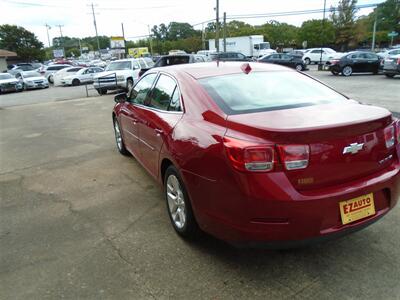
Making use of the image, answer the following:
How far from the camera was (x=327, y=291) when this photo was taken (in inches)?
105

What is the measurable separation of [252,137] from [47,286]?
2.03 m

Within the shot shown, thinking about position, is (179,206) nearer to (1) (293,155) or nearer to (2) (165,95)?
(2) (165,95)

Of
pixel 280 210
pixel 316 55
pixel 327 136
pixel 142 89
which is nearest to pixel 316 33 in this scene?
pixel 316 55

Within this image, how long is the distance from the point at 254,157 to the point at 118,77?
17.0m

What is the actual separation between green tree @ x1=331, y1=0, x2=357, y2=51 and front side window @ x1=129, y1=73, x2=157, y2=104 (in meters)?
64.4

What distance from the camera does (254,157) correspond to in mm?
2416

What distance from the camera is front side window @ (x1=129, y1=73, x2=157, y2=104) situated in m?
4.55

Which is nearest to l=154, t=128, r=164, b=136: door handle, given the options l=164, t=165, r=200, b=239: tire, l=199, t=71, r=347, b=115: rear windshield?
l=164, t=165, r=200, b=239: tire

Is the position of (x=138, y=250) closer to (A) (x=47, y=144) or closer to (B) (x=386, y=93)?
(A) (x=47, y=144)

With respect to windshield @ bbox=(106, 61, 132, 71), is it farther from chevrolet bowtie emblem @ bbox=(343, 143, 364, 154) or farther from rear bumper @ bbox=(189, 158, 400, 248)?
chevrolet bowtie emblem @ bbox=(343, 143, 364, 154)

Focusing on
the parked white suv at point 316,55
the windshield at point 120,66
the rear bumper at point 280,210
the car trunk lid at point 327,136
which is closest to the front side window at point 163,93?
the car trunk lid at point 327,136

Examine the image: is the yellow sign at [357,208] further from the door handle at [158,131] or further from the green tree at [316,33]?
the green tree at [316,33]

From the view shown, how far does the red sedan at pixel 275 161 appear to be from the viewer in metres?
2.42

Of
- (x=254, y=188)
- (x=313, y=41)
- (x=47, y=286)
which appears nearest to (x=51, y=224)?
(x=47, y=286)
